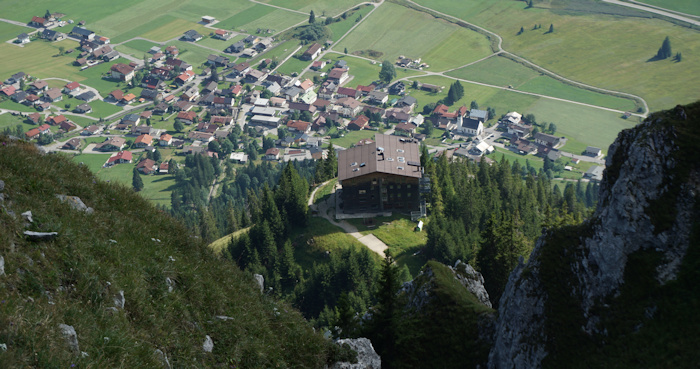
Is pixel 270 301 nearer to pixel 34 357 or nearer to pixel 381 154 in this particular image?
pixel 34 357

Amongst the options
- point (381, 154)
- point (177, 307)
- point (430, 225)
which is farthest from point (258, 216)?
point (177, 307)

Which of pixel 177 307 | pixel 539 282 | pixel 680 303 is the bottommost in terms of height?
pixel 539 282

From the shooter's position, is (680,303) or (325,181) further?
(325,181)

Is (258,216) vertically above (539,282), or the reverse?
(539,282)

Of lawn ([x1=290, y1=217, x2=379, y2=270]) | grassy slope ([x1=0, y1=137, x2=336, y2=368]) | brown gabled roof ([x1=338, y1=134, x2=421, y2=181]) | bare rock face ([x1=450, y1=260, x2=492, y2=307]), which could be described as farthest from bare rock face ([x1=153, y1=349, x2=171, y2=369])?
brown gabled roof ([x1=338, y1=134, x2=421, y2=181])

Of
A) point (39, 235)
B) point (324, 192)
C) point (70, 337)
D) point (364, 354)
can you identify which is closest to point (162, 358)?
point (70, 337)

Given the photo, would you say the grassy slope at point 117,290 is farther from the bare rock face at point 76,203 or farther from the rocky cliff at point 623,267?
the rocky cliff at point 623,267

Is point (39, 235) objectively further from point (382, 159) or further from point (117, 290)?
point (382, 159)
